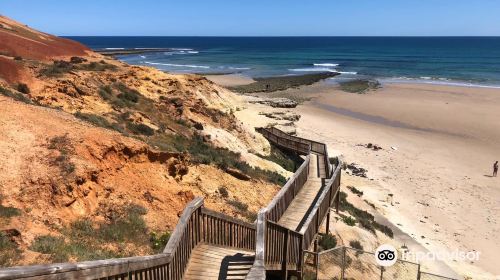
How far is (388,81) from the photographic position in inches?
2660

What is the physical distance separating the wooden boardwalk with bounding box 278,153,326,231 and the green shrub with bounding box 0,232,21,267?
7095 millimetres

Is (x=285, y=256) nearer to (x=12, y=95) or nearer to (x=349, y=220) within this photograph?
(x=349, y=220)

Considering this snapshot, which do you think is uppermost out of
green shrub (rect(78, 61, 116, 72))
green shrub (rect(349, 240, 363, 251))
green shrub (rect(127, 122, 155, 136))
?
green shrub (rect(78, 61, 116, 72))

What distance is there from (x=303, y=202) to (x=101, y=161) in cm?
686

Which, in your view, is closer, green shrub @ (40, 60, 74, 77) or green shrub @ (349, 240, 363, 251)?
green shrub @ (349, 240, 363, 251)

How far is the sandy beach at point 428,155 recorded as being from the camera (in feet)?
59.7

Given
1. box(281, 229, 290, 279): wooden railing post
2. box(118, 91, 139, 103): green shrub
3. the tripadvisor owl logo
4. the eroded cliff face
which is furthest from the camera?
box(118, 91, 139, 103): green shrub

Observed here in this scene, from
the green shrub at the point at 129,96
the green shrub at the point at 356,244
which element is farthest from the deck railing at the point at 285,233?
the green shrub at the point at 129,96

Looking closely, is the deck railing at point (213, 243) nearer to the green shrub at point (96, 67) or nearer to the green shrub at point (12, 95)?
the green shrub at point (12, 95)

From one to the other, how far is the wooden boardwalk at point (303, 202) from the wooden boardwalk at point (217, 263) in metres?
3.84

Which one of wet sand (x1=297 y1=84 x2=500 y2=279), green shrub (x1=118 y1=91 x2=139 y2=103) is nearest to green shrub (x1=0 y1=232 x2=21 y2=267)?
green shrub (x1=118 y1=91 x2=139 y2=103)

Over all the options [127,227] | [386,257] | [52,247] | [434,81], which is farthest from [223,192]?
[434,81]

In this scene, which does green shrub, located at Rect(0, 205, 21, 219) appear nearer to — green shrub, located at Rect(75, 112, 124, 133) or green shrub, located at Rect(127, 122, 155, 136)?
green shrub, located at Rect(75, 112, 124, 133)

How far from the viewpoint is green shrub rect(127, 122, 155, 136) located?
48.3ft
